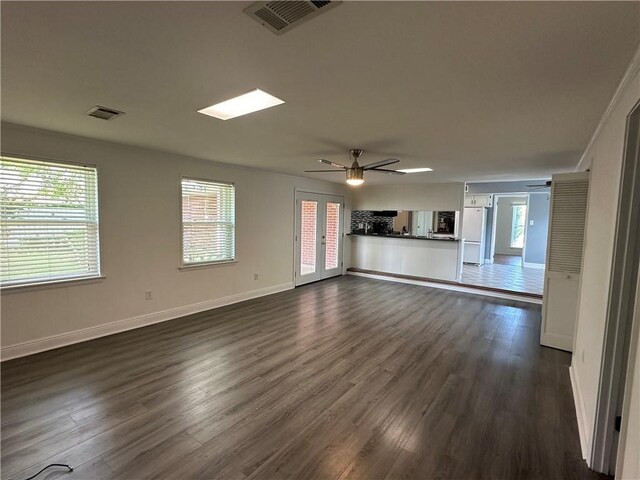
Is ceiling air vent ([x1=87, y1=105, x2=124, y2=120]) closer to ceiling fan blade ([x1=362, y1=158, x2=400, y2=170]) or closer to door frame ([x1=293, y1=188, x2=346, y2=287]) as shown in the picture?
ceiling fan blade ([x1=362, y1=158, x2=400, y2=170])

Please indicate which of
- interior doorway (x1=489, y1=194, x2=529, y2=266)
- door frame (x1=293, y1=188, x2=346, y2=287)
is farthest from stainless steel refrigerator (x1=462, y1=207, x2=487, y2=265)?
door frame (x1=293, y1=188, x2=346, y2=287)

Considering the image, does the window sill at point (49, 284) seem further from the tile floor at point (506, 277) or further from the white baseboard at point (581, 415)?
the tile floor at point (506, 277)

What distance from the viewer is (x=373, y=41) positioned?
4.78 ft

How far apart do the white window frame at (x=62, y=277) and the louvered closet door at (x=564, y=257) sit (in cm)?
537

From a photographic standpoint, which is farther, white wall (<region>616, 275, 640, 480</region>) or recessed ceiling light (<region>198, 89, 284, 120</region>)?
recessed ceiling light (<region>198, 89, 284, 120</region>)

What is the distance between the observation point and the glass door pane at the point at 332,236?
24.5 feet

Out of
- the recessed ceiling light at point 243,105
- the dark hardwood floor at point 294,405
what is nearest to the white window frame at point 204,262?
the dark hardwood floor at point 294,405

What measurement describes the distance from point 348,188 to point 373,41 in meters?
6.58

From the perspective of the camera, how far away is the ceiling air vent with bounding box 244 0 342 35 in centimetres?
121

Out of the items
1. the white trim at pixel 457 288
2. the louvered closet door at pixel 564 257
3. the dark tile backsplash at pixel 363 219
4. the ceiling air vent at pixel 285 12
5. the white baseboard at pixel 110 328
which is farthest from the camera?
the dark tile backsplash at pixel 363 219

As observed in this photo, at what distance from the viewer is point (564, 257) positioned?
11.7 feet

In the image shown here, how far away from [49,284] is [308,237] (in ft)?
14.8

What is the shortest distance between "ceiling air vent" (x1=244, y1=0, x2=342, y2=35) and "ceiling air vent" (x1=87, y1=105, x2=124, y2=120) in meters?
1.88

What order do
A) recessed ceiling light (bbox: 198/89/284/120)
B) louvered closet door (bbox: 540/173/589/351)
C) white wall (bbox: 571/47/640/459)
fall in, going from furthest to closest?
louvered closet door (bbox: 540/173/589/351), recessed ceiling light (bbox: 198/89/284/120), white wall (bbox: 571/47/640/459)
